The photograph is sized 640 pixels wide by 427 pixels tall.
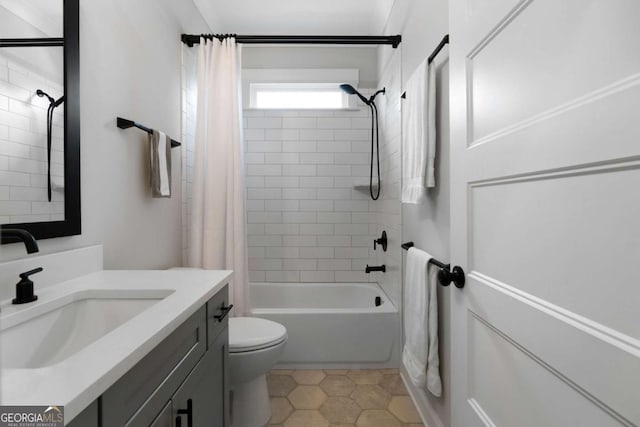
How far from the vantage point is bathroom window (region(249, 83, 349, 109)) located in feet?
9.57

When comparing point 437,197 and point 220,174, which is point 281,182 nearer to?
point 220,174

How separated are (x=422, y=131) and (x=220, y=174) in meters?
1.27

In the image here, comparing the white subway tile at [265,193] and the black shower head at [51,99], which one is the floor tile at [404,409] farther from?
the black shower head at [51,99]

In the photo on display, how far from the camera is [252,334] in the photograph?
63.6 inches

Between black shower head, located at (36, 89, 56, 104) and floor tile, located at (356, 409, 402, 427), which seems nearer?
black shower head, located at (36, 89, 56, 104)

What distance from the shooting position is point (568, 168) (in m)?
0.52

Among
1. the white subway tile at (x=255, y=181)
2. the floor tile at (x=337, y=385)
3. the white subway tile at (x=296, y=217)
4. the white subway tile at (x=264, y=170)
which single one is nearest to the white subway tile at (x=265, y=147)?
the white subway tile at (x=264, y=170)

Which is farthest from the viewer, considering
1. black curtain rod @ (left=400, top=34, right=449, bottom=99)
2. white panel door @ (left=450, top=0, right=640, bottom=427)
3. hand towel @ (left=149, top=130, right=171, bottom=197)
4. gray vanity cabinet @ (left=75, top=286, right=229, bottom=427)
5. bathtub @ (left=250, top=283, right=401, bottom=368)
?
bathtub @ (left=250, top=283, right=401, bottom=368)

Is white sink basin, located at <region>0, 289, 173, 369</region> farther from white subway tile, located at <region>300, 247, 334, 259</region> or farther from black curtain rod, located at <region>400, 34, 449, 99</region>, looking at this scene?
white subway tile, located at <region>300, 247, 334, 259</region>

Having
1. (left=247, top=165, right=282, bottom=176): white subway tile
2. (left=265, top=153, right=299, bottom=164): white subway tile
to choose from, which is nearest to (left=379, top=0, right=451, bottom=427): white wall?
(left=265, top=153, right=299, bottom=164): white subway tile

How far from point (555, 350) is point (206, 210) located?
1.86 m

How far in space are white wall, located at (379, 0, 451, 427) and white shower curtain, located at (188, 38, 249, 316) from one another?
112 centimetres

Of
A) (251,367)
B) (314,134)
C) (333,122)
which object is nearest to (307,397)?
(251,367)

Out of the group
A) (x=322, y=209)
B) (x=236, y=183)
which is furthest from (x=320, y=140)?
(x=236, y=183)
